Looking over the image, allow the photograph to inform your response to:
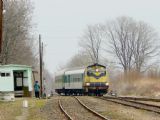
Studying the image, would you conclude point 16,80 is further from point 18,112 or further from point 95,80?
point 18,112

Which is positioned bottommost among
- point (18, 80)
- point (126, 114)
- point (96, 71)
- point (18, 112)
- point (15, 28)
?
point (126, 114)

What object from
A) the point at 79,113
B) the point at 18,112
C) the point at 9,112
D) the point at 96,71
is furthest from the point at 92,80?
the point at 79,113

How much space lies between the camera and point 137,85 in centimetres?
5659

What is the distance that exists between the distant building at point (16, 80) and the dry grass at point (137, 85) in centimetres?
1233

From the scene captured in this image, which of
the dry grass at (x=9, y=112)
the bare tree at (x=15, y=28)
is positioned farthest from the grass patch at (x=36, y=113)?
the bare tree at (x=15, y=28)

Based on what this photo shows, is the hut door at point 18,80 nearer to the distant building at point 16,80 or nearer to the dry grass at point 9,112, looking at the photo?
the distant building at point 16,80

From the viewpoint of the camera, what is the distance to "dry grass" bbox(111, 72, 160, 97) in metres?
50.8

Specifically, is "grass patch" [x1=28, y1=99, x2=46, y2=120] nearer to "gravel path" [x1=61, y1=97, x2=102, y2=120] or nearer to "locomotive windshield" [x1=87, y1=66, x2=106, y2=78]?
"gravel path" [x1=61, y1=97, x2=102, y2=120]

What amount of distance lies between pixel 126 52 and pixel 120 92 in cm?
3700

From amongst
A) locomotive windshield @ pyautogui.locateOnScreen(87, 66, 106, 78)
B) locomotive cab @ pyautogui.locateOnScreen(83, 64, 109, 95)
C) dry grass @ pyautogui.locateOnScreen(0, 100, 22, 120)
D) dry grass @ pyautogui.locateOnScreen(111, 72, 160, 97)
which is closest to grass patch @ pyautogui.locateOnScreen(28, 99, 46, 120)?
dry grass @ pyautogui.locateOnScreen(0, 100, 22, 120)

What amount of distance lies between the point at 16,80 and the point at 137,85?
1638 centimetres

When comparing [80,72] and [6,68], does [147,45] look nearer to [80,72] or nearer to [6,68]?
[80,72]

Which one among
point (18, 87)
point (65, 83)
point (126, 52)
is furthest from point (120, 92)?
point (126, 52)

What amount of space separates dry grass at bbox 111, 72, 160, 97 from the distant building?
40.5ft
